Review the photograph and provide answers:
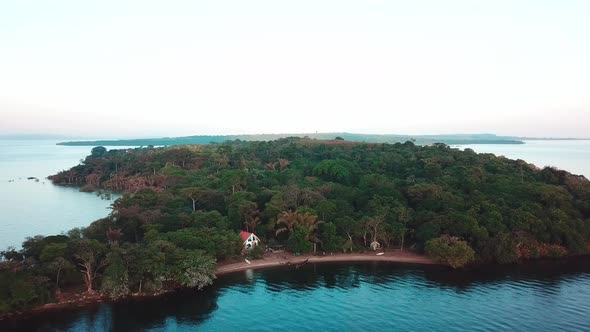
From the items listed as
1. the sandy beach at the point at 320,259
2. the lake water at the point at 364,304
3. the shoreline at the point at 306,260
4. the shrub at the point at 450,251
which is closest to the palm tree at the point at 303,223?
the shoreline at the point at 306,260

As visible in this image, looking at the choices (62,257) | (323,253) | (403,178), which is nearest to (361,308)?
(323,253)

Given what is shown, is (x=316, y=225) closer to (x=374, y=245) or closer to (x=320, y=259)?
(x=320, y=259)

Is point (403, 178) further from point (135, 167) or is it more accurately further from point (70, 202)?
point (135, 167)

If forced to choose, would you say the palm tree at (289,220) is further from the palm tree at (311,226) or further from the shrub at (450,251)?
the shrub at (450,251)

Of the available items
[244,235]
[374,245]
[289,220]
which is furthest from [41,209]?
[374,245]

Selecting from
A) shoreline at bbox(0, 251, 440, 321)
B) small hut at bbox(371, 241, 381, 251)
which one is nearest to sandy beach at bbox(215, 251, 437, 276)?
shoreline at bbox(0, 251, 440, 321)

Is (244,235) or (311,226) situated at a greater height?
(311,226)
